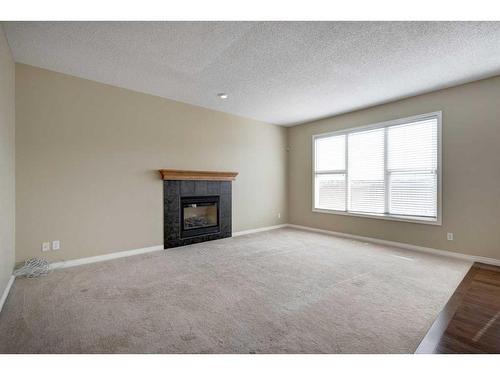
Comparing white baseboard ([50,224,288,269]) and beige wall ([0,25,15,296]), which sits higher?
beige wall ([0,25,15,296])

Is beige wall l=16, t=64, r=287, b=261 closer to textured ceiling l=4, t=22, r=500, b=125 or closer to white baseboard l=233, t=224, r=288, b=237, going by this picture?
textured ceiling l=4, t=22, r=500, b=125

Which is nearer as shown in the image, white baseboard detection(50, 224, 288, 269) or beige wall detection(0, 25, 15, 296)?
beige wall detection(0, 25, 15, 296)

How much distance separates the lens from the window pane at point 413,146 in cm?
396

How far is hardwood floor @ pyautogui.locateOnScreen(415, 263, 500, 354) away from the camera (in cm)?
166

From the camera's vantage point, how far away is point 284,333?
1.81 meters

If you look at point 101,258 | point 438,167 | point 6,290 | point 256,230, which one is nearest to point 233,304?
point 6,290

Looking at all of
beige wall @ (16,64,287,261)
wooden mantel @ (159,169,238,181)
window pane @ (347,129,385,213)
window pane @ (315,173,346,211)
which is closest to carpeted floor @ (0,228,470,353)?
beige wall @ (16,64,287,261)

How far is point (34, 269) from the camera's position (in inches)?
117

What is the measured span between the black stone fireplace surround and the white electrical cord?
1.62m

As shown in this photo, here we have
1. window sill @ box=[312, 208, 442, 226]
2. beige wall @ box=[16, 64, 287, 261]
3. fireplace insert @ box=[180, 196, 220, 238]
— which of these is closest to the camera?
beige wall @ box=[16, 64, 287, 261]

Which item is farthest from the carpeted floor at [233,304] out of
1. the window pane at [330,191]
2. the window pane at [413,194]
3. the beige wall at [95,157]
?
the window pane at [330,191]
